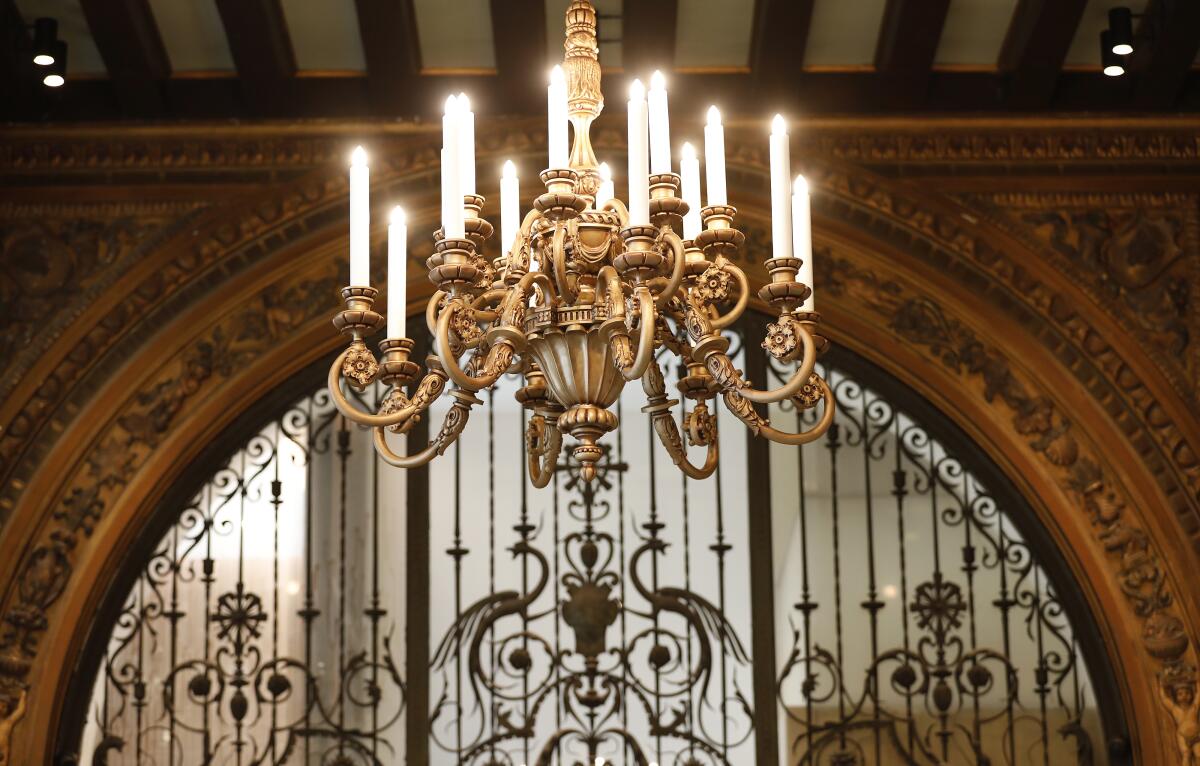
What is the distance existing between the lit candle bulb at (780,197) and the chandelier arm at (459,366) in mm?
592

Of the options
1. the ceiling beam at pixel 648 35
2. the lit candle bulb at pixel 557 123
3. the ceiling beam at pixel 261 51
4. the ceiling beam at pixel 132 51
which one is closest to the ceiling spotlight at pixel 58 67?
the ceiling beam at pixel 132 51

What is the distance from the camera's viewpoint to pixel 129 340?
6.57 meters

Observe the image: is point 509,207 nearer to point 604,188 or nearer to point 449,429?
point 604,188

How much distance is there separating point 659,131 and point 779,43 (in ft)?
8.96

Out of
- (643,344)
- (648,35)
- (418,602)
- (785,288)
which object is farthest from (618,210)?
(418,602)

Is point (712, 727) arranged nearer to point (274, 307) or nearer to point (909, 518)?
point (909, 518)

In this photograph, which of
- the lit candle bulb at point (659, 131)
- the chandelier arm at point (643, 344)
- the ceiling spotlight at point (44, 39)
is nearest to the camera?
the chandelier arm at point (643, 344)

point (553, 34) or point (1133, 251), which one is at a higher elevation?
point (553, 34)

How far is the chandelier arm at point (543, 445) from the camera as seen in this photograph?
4.12 metres

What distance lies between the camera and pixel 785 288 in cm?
380

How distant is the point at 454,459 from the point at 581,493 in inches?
18.7

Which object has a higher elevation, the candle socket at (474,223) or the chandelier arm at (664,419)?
the candle socket at (474,223)

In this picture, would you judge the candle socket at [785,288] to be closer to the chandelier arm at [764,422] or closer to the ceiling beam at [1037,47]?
the chandelier arm at [764,422]

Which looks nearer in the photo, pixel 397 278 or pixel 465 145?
pixel 465 145
